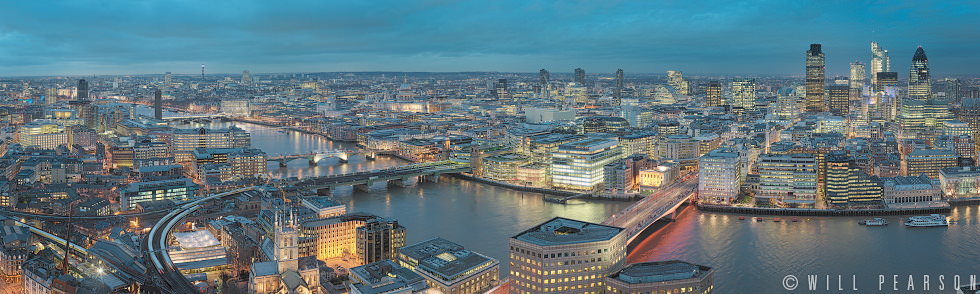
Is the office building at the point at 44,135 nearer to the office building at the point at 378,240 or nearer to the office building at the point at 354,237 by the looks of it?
the office building at the point at 354,237

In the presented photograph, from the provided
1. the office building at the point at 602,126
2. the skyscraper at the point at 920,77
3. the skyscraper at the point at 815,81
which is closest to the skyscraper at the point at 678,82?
the skyscraper at the point at 815,81

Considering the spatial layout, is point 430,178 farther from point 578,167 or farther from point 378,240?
point 378,240

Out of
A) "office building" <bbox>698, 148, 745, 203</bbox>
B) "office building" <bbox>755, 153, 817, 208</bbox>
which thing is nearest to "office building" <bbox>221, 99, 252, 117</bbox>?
"office building" <bbox>698, 148, 745, 203</bbox>

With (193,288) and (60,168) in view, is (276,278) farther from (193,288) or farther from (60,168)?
(60,168)

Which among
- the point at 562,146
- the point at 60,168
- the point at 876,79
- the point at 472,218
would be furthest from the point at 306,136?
the point at 876,79

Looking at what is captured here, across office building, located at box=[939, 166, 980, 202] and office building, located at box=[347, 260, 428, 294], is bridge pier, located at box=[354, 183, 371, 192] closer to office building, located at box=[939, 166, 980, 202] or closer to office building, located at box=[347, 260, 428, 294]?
office building, located at box=[347, 260, 428, 294]

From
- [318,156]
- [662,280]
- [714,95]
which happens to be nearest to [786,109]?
[714,95]
